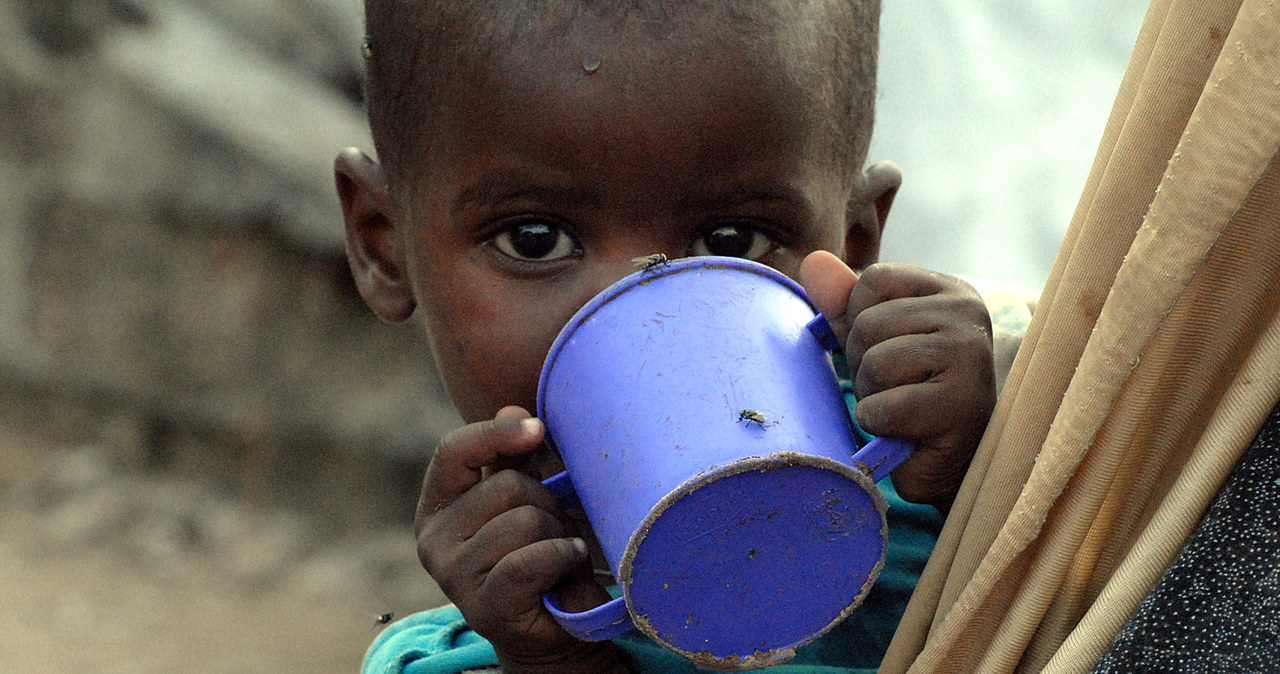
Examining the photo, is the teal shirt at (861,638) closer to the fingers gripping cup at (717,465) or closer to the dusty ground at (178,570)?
the fingers gripping cup at (717,465)

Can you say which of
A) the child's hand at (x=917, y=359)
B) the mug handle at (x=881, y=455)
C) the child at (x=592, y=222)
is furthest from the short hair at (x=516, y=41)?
the mug handle at (x=881, y=455)

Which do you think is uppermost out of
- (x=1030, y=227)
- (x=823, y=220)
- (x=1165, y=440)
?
(x=823, y=220)

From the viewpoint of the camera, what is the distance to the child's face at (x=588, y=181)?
4.21ft

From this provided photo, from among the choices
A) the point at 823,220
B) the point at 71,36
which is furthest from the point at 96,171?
the point at 823,220

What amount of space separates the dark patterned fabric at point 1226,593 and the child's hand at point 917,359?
34 centimetres

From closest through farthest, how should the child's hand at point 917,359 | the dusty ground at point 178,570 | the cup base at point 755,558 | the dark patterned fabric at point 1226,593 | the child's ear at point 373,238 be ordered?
1. the dark patterned fabric at point 1226,593
2. the cup base at point 755,558
3. the child's hand at point 917,359
4. the child's ear at point 373,238
5. the dusty ground at point 178,570

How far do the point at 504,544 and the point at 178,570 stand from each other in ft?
5.59

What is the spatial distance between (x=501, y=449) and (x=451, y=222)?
354 mm

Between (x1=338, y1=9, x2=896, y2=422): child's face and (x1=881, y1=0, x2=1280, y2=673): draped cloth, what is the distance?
48 cm

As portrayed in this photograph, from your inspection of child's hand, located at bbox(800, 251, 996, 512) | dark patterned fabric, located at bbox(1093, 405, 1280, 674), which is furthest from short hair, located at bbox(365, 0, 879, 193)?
dark patterned fabric, located at bbox(1093, 405, 1280, 674)

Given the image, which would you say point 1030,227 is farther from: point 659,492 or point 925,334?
point 659,492

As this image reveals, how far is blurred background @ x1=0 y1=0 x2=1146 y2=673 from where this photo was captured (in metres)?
2.48

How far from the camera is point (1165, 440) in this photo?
0.79m

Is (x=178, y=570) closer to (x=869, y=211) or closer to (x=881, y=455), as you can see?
(x=869, y=211)
